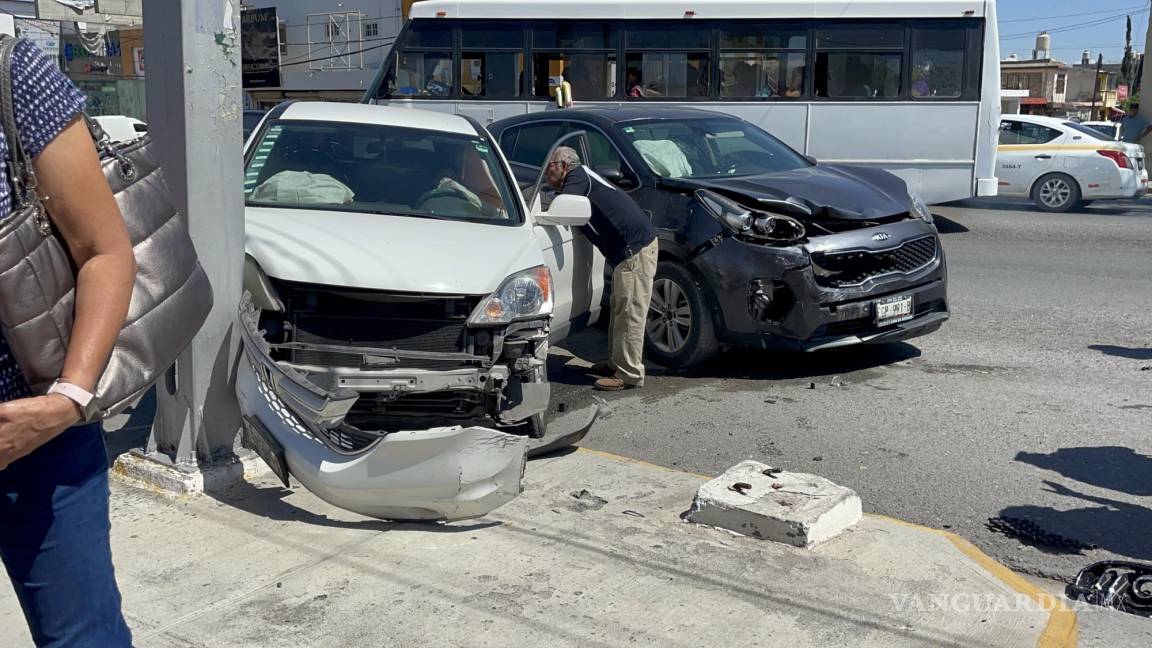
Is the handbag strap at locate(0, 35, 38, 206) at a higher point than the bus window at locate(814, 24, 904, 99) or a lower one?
lower

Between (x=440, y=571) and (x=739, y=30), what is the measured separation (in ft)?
41.5

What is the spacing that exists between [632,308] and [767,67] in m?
9.42

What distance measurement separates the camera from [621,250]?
277 inches

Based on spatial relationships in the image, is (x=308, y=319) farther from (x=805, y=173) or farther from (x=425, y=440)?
(x=805, y=173)

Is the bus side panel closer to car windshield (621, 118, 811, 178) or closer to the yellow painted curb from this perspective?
car windshield (621, 118, 811, 178)

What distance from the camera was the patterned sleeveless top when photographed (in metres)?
2.05

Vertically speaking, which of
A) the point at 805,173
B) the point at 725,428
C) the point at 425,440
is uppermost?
the point at 805,173

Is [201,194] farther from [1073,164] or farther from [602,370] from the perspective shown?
[1073,164]

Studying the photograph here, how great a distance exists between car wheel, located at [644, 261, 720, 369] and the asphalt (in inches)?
5.9

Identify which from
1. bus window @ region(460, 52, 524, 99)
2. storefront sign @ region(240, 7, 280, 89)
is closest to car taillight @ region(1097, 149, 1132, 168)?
bus window @ region(460, 52, 524, 99)

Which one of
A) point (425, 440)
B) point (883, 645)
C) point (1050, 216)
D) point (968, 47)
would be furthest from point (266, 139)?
point (1050, 216)

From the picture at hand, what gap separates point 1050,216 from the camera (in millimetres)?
16875

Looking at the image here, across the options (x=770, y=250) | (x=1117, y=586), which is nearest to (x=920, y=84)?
(x=770, y=250)

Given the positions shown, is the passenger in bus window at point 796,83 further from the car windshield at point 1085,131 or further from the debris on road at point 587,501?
the debris on road at point 587,501
